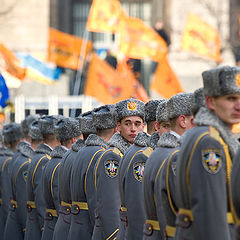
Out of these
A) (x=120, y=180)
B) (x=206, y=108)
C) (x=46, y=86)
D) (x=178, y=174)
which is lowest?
(x=46, y=86)

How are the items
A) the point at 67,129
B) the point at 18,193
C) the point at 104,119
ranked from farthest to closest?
the point at 18,193 < the point at 67,129 < the point at 104,119

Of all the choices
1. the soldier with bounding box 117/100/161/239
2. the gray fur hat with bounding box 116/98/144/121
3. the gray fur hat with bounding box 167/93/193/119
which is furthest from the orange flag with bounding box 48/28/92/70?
the gray fur hat with bounding box 167/93/193/119

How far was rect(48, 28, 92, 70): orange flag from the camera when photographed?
25694 mm

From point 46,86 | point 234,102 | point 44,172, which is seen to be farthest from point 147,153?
point 46,86

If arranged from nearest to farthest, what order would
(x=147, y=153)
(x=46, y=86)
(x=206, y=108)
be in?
(x=206, y=108) → (x=147, y=153) → (x=46, y=86)

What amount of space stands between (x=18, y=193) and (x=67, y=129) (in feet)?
6.19

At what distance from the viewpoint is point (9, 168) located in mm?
12617

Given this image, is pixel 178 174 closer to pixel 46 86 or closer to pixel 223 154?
pixel 223 154

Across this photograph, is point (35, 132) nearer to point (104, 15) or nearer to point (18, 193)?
point (18, 193)

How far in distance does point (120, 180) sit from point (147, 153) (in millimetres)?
361

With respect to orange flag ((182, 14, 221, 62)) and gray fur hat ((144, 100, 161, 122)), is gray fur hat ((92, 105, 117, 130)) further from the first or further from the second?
orange flag ((182, 14, 221, 62))

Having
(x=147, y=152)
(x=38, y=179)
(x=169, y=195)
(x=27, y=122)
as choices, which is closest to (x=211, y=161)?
(x=169, y=195)

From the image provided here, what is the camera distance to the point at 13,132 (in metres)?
13.5

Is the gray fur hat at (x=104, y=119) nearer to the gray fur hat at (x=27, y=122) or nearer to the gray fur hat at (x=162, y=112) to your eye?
the gray fur hat at (x=162, y=112)
